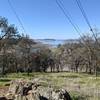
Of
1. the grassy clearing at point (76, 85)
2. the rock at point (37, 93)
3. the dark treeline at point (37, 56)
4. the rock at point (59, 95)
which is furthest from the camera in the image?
the dark treeline at point (37, 56)

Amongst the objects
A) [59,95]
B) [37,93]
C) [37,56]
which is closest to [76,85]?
[59,95]

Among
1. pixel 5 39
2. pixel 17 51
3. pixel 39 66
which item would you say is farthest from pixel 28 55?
pixel 5 39

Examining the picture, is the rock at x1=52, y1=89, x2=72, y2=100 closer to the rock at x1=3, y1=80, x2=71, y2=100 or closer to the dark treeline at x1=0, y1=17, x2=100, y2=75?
the rock at x1=3, y1=80, x2=71, y2=100

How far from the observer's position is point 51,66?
102 meters

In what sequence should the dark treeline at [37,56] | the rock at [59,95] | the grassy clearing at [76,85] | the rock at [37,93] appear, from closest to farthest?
the rock at [37,93]
the rock at [59,95]
the grassy clearing at [76,85]
the dark treeline at [37,56]

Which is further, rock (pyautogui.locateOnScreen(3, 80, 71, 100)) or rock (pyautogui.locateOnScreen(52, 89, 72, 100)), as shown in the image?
rock (pyautogui.locateOnScreen(52, 89, 72, 100))

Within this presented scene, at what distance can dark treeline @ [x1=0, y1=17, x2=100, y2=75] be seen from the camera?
61.0 meters

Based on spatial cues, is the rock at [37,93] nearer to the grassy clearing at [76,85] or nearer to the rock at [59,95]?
the rock at [59,95]

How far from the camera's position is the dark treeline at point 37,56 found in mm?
61028

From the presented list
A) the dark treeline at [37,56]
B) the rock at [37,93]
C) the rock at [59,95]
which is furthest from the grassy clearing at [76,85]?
the dark treeline at [37,56]

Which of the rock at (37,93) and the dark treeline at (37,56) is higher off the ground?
the dark treeline at (37,56)

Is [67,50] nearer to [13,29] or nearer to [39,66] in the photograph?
[39,66]

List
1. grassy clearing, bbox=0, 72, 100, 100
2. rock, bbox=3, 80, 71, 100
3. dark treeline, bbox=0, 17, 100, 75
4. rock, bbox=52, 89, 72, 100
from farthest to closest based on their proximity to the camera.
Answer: dark treeline, bbox=0, 17, 100, 75 → grassy clearing, bbox=0, 72, 100, 100 → rock, bbox=52, 89, 72, 100 → rock, bbox=3, 80, 71, 100

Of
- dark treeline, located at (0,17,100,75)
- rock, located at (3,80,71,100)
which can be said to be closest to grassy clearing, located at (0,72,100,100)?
rock, located at (3,80,71,100)
